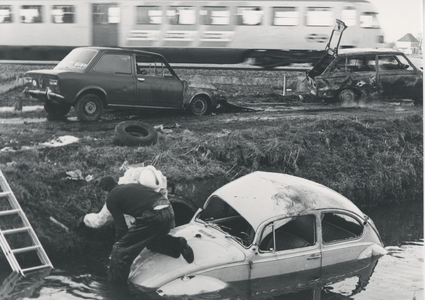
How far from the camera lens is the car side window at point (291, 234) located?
606 centimetres

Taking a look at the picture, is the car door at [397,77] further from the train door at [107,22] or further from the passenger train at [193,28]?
the train door at [107,22]

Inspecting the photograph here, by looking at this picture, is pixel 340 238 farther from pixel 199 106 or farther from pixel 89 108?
pixel 89 108

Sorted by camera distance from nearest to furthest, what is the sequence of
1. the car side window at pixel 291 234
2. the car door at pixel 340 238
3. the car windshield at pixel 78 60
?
the car side window at pixel 291 234 < the car door at pixel 340 238 < the car windshield at pixel 78 60

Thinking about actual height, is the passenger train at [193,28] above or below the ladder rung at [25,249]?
above

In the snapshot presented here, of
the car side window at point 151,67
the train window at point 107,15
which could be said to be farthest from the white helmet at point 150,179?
the train window at point 107,15

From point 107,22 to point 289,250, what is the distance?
426cm

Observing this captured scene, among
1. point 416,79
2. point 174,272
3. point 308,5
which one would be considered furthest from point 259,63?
point 174,272

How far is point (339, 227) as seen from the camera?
677cm

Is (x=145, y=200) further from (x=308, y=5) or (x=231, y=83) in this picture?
(x=308, y=5)

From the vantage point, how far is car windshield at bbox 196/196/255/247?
21.3 ft

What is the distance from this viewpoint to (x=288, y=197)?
6285 mm

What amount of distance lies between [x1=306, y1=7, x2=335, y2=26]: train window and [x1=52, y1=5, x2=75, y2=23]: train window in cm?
364

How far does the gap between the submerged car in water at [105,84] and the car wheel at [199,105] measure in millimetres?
147

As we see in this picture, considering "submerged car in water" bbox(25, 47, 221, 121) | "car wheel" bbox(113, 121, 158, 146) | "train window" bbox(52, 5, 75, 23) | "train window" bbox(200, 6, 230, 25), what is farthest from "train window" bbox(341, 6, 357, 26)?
"train window" bbox(52, 5, 75, 23)
